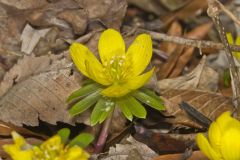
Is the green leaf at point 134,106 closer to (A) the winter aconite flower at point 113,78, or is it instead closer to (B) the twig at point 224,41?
(A) the winter aconite flower at point 113,78

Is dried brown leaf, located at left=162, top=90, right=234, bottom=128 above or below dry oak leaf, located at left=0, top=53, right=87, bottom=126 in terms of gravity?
below

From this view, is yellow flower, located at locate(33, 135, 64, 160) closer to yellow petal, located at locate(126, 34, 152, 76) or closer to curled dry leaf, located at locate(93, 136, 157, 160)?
curled dry leaf, located at locate(93, 136, 157, 160)

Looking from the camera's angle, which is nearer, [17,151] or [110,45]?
[17,151]

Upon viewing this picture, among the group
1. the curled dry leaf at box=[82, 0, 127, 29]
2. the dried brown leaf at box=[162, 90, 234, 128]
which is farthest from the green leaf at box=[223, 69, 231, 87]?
the curled dry leaf at box=[82, 0, 127, 29]

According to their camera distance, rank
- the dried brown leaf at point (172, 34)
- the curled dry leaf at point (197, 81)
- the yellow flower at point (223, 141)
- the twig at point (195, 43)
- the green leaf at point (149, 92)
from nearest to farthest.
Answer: the yellow flower at point (223, 141)
the green leaf at point (149, 92)
the twig at point (195, 43)
the curled dry leaf at point (197, 81)
the dried brown leaf at point (172, 34)

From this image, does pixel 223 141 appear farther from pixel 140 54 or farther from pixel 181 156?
pixel 140 54


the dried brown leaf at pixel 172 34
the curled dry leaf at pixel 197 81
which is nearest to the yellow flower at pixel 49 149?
the curled dry leaf at pixel 197 81

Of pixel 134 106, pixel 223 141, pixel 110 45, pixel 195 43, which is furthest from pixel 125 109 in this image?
pixel 195 43
